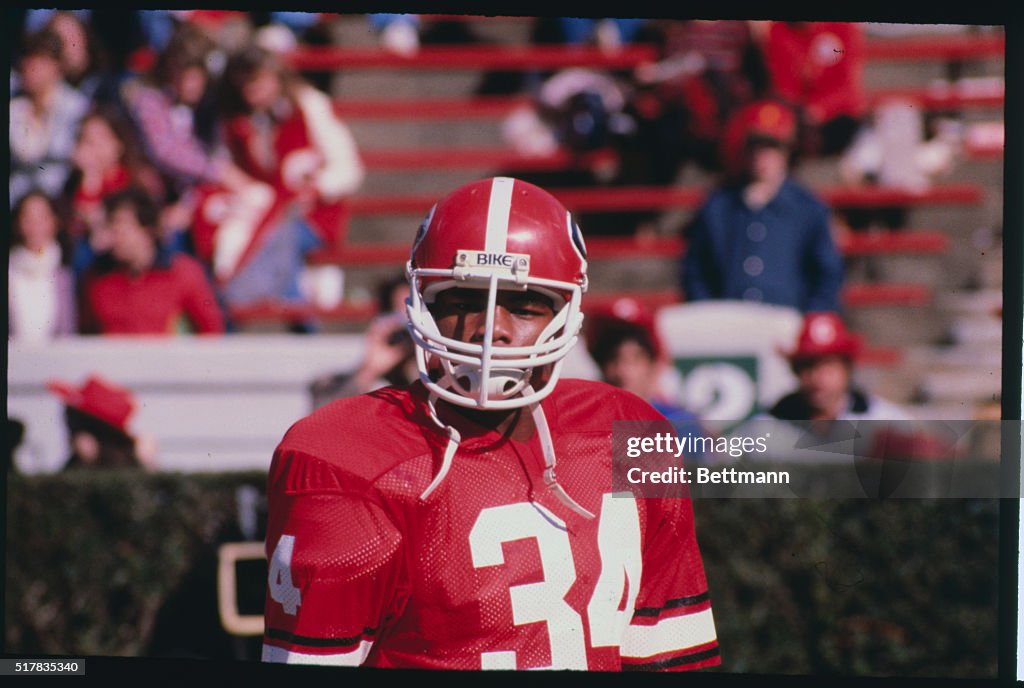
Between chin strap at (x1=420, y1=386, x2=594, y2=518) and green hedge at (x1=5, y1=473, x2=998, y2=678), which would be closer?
chin strap at (x1=420, y1=386, x2=594, y2=518)

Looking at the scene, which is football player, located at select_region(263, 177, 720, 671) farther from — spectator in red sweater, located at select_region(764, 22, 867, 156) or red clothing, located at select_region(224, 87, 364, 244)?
red clothing, located at select_region(224, 87, 364, 244)

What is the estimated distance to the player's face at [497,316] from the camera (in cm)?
208

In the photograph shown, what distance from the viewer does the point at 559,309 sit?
7.09 feet

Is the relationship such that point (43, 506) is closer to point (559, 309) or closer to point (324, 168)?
point (324, 168)

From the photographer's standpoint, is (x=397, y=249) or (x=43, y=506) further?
(x=397, y=249)

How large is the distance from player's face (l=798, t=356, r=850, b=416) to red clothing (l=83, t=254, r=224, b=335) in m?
2.37

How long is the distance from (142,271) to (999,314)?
3234mm

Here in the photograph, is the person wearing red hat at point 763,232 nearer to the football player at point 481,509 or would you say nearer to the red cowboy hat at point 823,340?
the red cowboy hat at point 823,340

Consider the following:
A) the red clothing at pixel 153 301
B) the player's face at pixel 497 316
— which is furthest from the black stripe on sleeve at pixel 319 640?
the red clothing at pixel 153 301

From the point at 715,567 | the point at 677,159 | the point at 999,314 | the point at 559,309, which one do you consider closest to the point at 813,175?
the point at 677,159

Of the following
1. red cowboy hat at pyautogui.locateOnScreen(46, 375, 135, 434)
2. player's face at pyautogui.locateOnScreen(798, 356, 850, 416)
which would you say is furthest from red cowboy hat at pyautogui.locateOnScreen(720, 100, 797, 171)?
red cowboy hat at pyautogui.locateOnScreen(46, 375, 135, 434)

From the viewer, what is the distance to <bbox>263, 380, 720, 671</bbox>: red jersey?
1.96 metres

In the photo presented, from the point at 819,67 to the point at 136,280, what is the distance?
2.88m

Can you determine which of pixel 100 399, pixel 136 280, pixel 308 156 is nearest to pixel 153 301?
pixel 136 280
